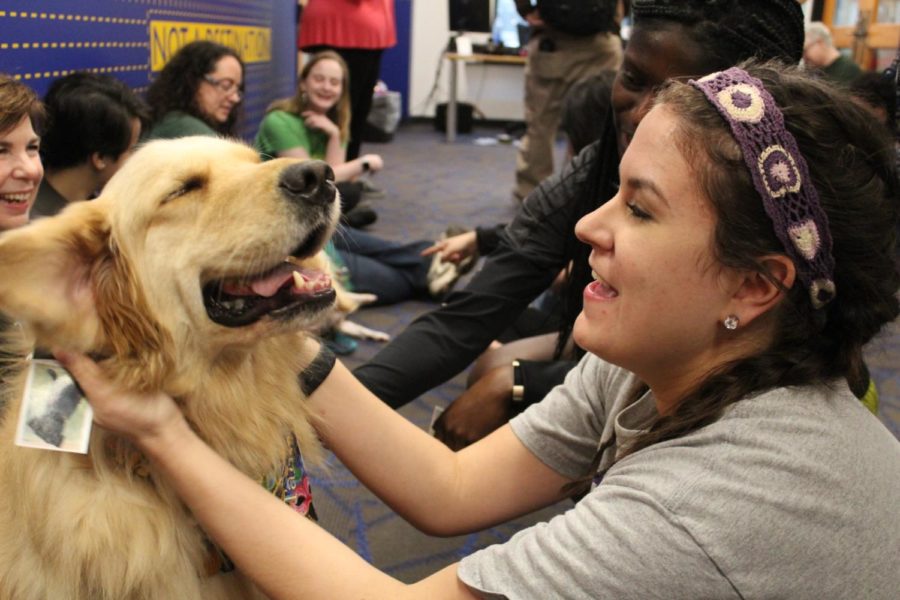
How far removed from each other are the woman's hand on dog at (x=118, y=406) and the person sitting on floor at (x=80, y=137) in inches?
73.9

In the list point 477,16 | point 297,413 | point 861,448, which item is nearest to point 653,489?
point 861,448

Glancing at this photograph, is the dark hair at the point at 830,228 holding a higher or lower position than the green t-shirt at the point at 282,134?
higher

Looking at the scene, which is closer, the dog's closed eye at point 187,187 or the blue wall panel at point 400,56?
the dog's closed eye at point 187,187

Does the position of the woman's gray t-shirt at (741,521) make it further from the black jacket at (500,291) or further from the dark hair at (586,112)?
the dark hair at (586,112)

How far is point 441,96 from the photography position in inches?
466

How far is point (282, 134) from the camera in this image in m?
4.78

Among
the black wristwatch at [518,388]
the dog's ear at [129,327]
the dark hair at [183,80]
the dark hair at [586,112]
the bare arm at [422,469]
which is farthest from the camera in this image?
the dark hair at [183,80]

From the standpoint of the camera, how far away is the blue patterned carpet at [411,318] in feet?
7.36

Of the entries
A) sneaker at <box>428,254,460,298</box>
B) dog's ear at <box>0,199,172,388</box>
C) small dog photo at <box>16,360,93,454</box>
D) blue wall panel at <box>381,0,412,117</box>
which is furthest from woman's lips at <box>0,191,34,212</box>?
blue wall panel at <box>381,0,412,117</box>

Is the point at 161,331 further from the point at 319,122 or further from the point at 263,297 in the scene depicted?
the point at 319,122

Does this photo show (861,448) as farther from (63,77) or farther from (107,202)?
(63,77)

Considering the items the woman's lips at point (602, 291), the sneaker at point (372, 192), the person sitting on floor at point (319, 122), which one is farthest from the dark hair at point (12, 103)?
the sneaker at point (372, 192)

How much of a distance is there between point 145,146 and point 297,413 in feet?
1.69

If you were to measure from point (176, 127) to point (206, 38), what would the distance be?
1.09 m
